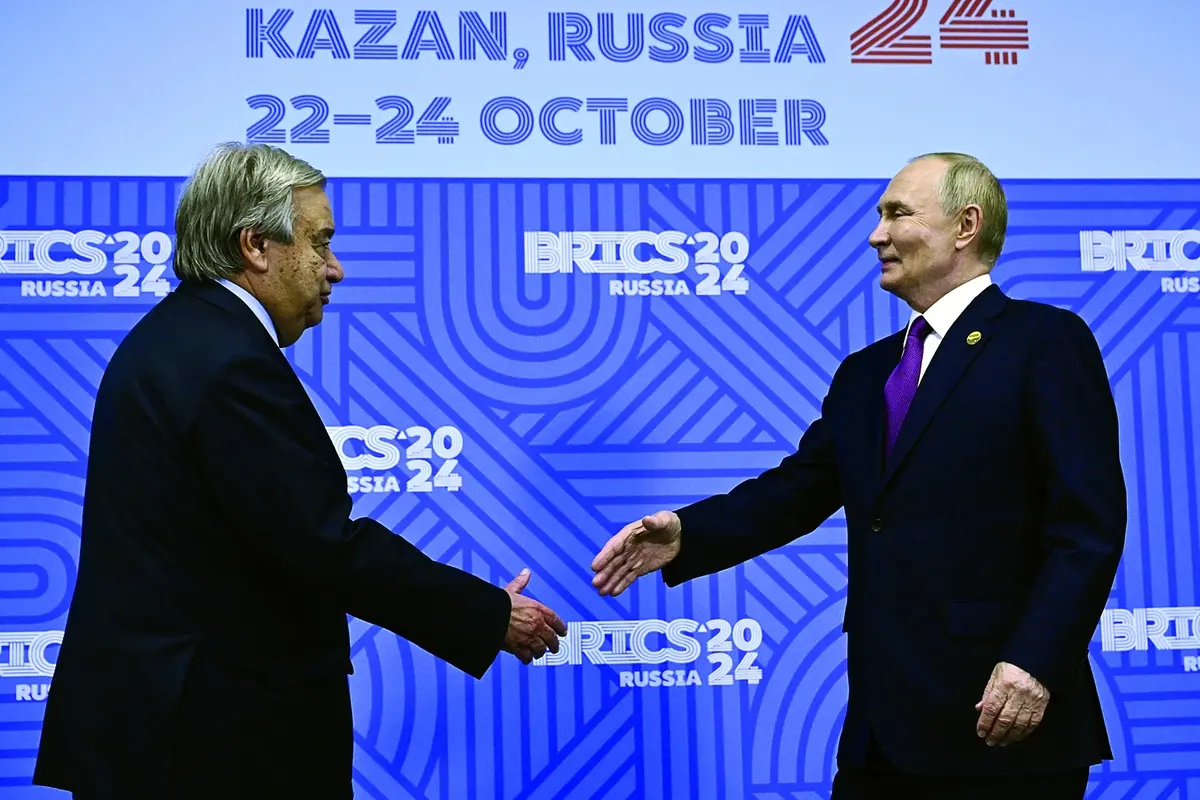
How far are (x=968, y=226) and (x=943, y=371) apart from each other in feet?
1.05

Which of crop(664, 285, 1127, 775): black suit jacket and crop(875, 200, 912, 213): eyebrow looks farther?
crop(875, 200, 912, 213): eyebrow

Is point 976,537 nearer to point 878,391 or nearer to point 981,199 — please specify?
point 878,391

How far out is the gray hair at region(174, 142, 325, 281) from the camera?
A: 2.06 m

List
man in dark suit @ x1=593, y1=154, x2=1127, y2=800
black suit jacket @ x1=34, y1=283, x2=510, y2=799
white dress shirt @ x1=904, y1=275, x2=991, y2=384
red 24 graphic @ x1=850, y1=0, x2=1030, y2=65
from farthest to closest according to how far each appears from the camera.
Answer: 1. red 24 graphic @ x1=850, y1=0, x2=1030, y2=65
2. white dress shirt @ x1=904, y1=275, x2=991, y2=384
3. man in dark suit @ x1=593, y1=154, x2=1127, y2=800
4. black suit jacket @ x1=34, y1=283, x2=510, y2=799

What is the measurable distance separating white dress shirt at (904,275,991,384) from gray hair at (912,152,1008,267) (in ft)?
0.23

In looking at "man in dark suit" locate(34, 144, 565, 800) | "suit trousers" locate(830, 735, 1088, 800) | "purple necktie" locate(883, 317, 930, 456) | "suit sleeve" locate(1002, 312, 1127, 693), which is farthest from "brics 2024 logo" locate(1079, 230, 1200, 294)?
"man in dark suit" locate(34, 144, 565, 800)

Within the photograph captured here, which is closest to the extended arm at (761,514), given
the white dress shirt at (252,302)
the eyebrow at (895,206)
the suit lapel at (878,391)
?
the suit lapel at (878,391)

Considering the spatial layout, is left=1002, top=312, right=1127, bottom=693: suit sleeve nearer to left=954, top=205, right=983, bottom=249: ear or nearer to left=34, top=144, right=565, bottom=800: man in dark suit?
left=954, top=205, right=983, bottom=249: ear

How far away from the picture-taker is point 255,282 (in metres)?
2.11

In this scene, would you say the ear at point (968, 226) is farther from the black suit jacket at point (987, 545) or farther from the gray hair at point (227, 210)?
the gray hair at point (227, 210)

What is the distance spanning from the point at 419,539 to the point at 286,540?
1.25 m

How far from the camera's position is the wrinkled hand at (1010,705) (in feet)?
6.44

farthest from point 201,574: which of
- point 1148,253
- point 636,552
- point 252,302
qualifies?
point 1148,253

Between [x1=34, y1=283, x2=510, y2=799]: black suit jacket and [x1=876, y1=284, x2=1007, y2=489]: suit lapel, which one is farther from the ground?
[x1=876, y1=284, x2=1007, y2=489]: suit lapel
